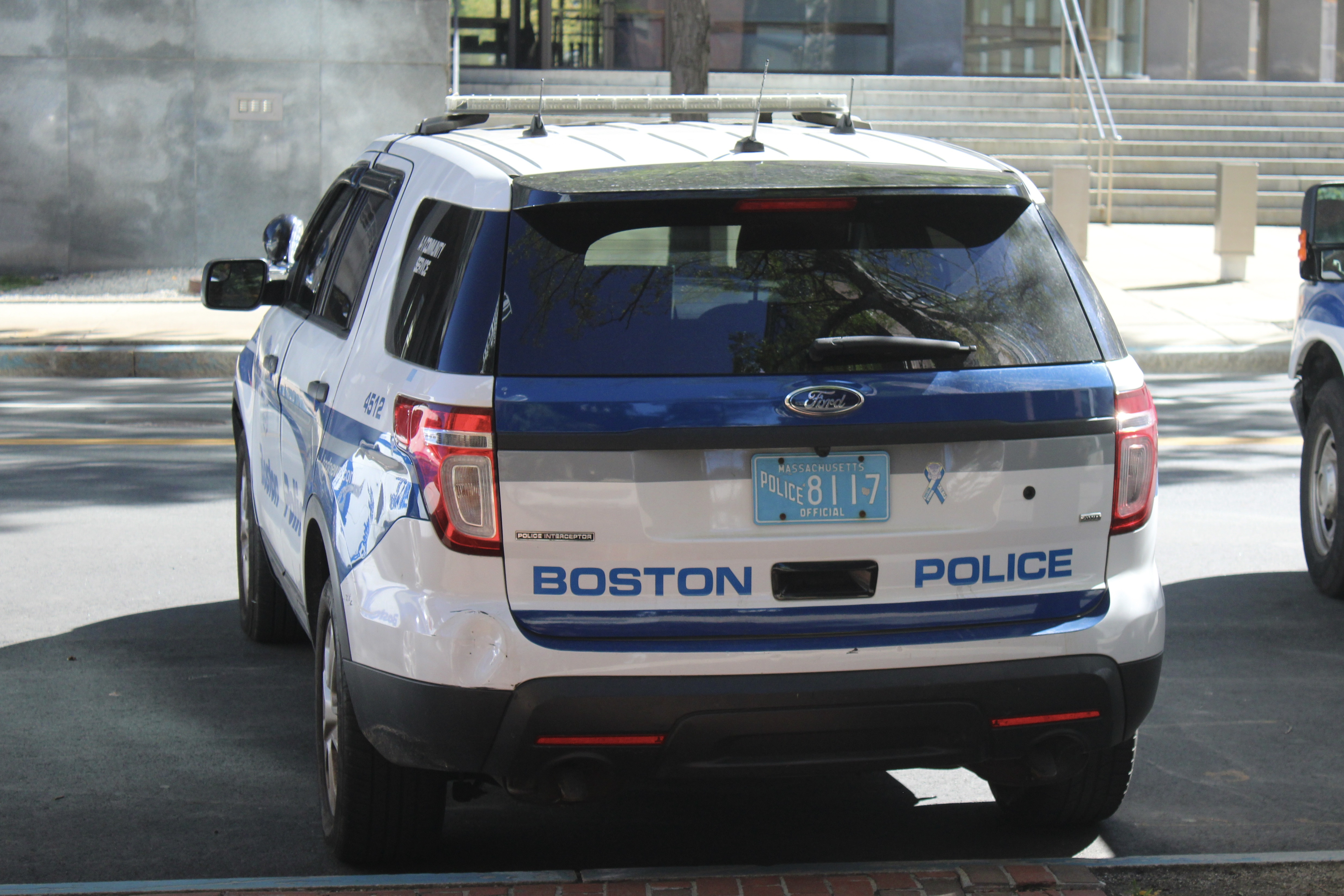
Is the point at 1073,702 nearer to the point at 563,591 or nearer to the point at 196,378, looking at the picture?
the point at 563,591

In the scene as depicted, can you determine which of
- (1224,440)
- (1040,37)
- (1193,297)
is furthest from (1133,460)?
(1040,37)

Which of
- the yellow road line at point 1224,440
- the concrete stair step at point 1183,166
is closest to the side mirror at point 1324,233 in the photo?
the yellow road line at point 1224,440

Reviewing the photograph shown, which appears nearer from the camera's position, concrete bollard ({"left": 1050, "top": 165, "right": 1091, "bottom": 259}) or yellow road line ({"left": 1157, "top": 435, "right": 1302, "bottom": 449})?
yellow road line ({"left": 1157, "top": 435, "right": 1302, "bottom": 449})

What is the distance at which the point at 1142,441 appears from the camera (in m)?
3.84

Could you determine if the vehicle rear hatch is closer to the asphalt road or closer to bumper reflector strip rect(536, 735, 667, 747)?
bumper reflector strip rect(536, 735, 667, 747)

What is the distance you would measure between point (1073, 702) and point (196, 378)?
11.8 meters

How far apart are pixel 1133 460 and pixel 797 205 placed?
0.95 m

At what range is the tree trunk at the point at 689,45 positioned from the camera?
16.2 m

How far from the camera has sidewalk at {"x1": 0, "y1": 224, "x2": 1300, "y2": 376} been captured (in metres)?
14.6

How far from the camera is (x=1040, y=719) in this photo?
3734 millimetres

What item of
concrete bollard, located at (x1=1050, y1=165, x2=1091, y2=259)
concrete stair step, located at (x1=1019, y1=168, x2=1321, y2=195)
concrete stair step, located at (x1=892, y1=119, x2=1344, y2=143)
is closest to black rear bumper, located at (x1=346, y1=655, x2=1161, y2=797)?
concrete bollard, located at (x1=1050, y1=165, x2=1091, y2=259)

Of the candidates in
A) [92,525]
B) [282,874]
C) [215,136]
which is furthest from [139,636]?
[215,136]

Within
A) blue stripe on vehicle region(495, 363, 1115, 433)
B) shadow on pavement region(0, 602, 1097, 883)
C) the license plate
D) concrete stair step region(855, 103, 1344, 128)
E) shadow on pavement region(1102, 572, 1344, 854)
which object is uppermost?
concrete stair step region(855, 103, 1344, 128)

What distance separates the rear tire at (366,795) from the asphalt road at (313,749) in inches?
4.9
